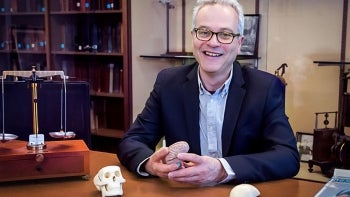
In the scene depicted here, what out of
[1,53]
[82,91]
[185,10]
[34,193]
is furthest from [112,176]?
[1,53]

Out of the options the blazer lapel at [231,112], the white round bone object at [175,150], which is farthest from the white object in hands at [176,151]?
the blazer lapel at [231,112]

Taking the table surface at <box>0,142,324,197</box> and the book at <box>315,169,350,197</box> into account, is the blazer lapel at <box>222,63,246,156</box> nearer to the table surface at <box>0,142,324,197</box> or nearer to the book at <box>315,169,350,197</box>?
the table surface at <box>0,142,324,197</box>

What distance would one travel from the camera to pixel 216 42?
160 centimetres

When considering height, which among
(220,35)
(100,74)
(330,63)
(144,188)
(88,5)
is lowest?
(144,188)

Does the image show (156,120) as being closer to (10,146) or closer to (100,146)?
(10,146)

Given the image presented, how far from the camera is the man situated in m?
1.46

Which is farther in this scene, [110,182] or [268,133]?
[268,133]

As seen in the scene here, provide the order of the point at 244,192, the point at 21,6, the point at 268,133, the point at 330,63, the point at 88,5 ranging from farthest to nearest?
1. the point at 21,6
2. the point at 88,5
3. the point at 330,63
4. the point at 268,133
5. the point at 244,192

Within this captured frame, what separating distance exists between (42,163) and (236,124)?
693 mm

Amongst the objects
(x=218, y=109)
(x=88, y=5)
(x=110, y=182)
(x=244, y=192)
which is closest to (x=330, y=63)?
(x=218, y=109)

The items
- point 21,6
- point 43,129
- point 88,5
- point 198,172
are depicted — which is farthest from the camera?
point 21,6

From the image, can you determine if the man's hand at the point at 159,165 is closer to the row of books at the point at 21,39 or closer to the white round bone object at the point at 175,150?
the white round bone object at the point at 175,150

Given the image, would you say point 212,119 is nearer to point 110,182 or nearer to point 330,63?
Answer: point 110,182

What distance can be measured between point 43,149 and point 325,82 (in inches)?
103
